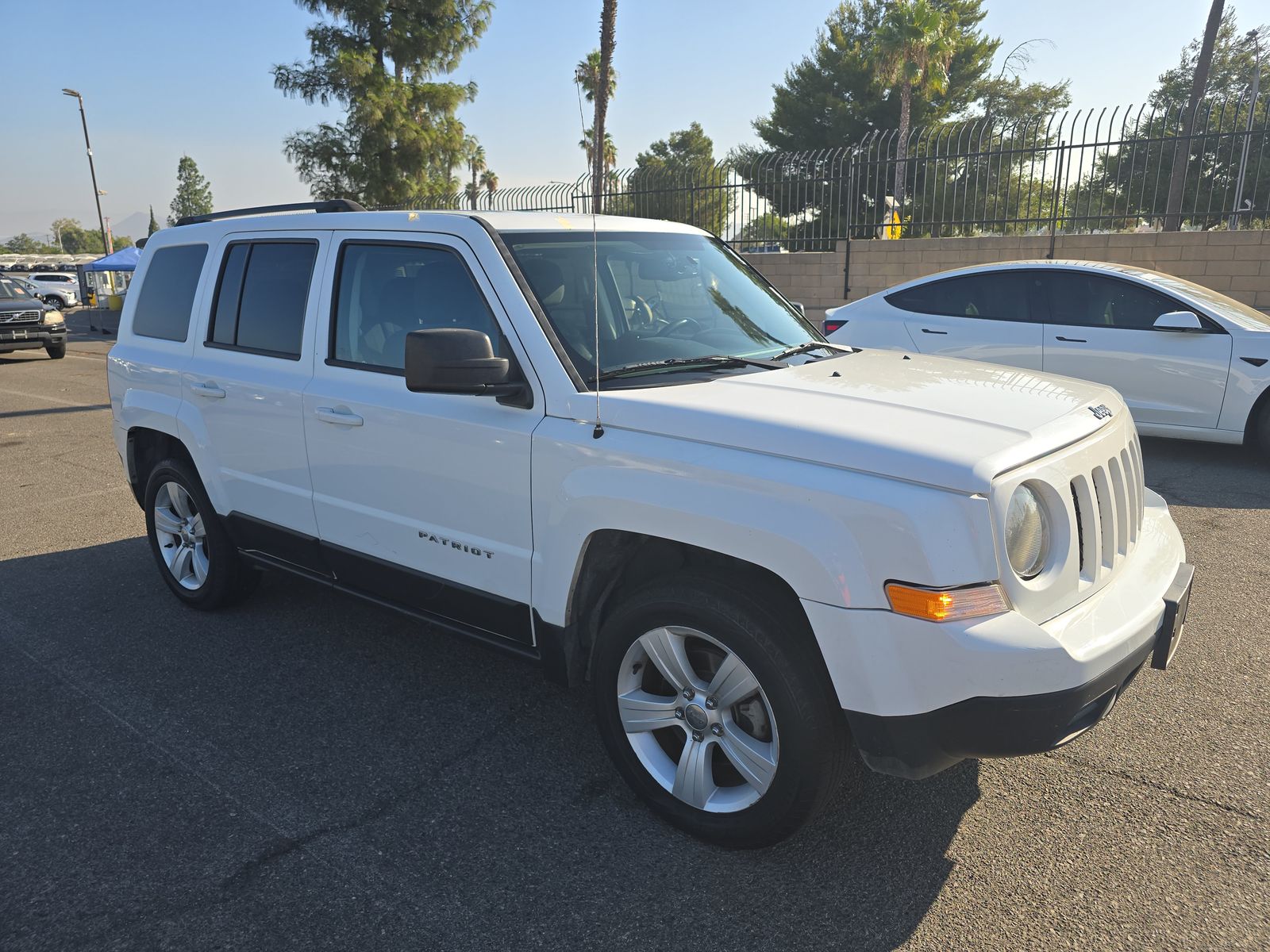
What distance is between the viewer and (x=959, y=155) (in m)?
13.9

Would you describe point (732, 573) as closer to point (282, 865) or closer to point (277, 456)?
point (282, 865)

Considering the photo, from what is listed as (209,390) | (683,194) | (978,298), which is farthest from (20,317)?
(978,298)

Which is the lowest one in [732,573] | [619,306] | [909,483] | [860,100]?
[732,573]

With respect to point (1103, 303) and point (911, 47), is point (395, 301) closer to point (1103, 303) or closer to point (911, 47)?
point (1103, 303)

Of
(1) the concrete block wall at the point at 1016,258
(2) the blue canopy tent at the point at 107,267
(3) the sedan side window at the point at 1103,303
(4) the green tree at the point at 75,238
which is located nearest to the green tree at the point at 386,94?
(2) the blue canopy tent at the point at 107,267

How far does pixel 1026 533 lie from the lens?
2.39m

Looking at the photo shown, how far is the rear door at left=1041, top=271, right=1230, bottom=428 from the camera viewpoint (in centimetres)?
711

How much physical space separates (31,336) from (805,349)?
20.0 meters

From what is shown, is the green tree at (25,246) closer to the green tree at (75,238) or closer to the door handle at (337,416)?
the green tree at (75,238)

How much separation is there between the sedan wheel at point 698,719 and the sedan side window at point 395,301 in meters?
1.20

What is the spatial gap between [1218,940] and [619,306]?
2.69 metres

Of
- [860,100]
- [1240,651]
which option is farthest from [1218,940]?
[860,100]

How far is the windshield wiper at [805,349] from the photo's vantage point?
355 cm

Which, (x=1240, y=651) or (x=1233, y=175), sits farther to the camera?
(x=1233, y=175)
